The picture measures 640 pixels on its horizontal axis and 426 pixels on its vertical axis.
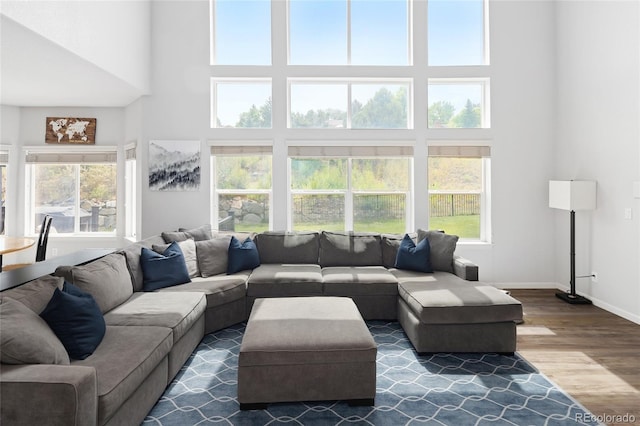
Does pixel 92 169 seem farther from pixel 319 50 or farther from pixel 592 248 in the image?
pixel 592 248

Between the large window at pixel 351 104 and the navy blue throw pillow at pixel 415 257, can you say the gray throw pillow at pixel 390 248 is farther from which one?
the large window at pixel 351 104

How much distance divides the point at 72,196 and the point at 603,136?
7.54 m

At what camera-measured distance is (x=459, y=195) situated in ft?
20.4

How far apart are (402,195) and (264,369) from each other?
4.00 meters

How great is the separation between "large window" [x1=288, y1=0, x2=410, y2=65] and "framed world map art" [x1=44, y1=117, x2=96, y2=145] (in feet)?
10.9

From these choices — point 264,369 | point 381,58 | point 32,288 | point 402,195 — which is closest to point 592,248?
point 402,195

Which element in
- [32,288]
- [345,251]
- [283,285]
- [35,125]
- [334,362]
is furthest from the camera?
[35,125]

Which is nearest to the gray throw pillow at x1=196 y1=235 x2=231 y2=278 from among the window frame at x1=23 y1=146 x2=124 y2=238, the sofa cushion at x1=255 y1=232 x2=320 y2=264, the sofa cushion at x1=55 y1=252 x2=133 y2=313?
the sofa cushion at x1=255 y1=232 x2=320 y2=264

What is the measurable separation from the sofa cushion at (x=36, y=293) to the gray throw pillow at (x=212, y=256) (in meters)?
2.05

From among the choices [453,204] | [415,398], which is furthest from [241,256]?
[453,204]

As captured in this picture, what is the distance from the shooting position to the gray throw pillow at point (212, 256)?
15.6 feet

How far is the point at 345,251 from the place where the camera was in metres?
5.28

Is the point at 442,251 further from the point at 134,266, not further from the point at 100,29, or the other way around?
the point at 100,29

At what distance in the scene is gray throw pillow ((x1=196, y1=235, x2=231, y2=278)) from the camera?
15.6 feet
